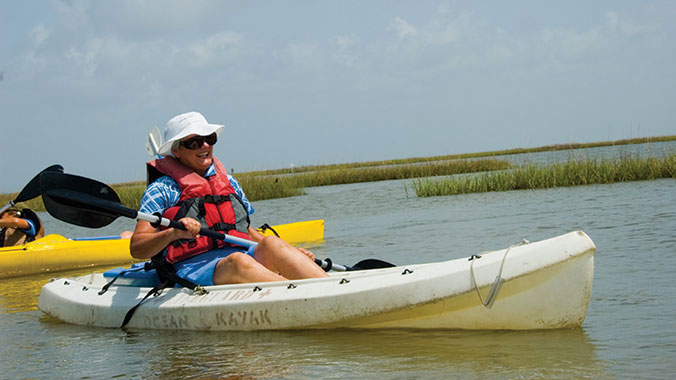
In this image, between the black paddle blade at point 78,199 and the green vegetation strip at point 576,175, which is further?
the green vegetation strip at point 576,175

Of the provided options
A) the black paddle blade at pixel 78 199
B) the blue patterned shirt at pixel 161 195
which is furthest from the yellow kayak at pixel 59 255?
the blue patterned shirt at pixel 161 195

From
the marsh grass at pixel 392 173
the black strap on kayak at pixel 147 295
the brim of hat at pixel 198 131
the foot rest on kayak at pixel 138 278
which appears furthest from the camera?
the marsh grass at pixel 392 173

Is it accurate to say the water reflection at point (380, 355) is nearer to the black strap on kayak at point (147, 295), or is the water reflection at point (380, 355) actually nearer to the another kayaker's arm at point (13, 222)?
the black strap on kayak at point (147, 295)

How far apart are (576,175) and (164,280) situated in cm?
1099

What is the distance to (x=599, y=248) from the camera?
22.3ft

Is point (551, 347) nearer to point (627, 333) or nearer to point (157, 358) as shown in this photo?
point (627, 333)

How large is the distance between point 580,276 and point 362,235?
6.95m

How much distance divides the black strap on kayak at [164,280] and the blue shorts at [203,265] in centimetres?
3

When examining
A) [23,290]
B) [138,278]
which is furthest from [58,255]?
[138,278]

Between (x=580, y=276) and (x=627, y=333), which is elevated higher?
(x=580, y=276)

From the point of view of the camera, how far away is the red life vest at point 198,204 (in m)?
4.23

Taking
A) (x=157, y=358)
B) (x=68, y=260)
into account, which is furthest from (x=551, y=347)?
(x=68, y=260)

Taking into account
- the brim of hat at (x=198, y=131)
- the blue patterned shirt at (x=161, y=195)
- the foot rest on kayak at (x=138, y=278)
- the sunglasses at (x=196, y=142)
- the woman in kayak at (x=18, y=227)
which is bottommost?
the foot rest on kayak at (x=138, y=278)

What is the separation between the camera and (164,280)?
4629 millimetres
